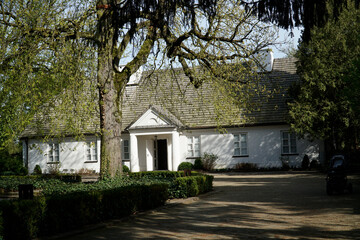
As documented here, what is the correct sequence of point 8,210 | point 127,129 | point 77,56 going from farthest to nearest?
point 127,129 → point 77,56 → point 8,210

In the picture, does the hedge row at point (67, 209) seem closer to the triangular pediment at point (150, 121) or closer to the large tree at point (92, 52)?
the large tree at point (92, 52)

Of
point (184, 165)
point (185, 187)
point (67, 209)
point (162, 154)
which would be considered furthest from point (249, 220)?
point (162, 154)

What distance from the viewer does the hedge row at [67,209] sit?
330 inches

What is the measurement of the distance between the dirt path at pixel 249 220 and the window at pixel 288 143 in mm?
15014

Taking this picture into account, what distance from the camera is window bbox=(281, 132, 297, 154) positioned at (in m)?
30.1

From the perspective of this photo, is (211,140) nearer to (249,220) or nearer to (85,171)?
(85,171)

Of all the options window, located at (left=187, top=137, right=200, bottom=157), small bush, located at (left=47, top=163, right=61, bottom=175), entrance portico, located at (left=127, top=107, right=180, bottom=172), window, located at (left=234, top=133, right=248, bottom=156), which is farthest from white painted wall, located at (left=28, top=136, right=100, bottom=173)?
window, located at (left=234, top=133, right=248, bottom=156)

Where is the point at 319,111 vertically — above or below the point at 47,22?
below

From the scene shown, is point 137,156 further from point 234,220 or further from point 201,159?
point 234,220

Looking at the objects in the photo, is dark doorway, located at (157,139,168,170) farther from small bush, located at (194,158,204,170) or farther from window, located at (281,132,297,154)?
window, located at (281,132,297,154)

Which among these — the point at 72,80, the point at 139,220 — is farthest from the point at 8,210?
the point at 72,80

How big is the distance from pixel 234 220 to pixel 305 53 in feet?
64.0

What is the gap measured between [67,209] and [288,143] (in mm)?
22920

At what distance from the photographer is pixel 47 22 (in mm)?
15719
